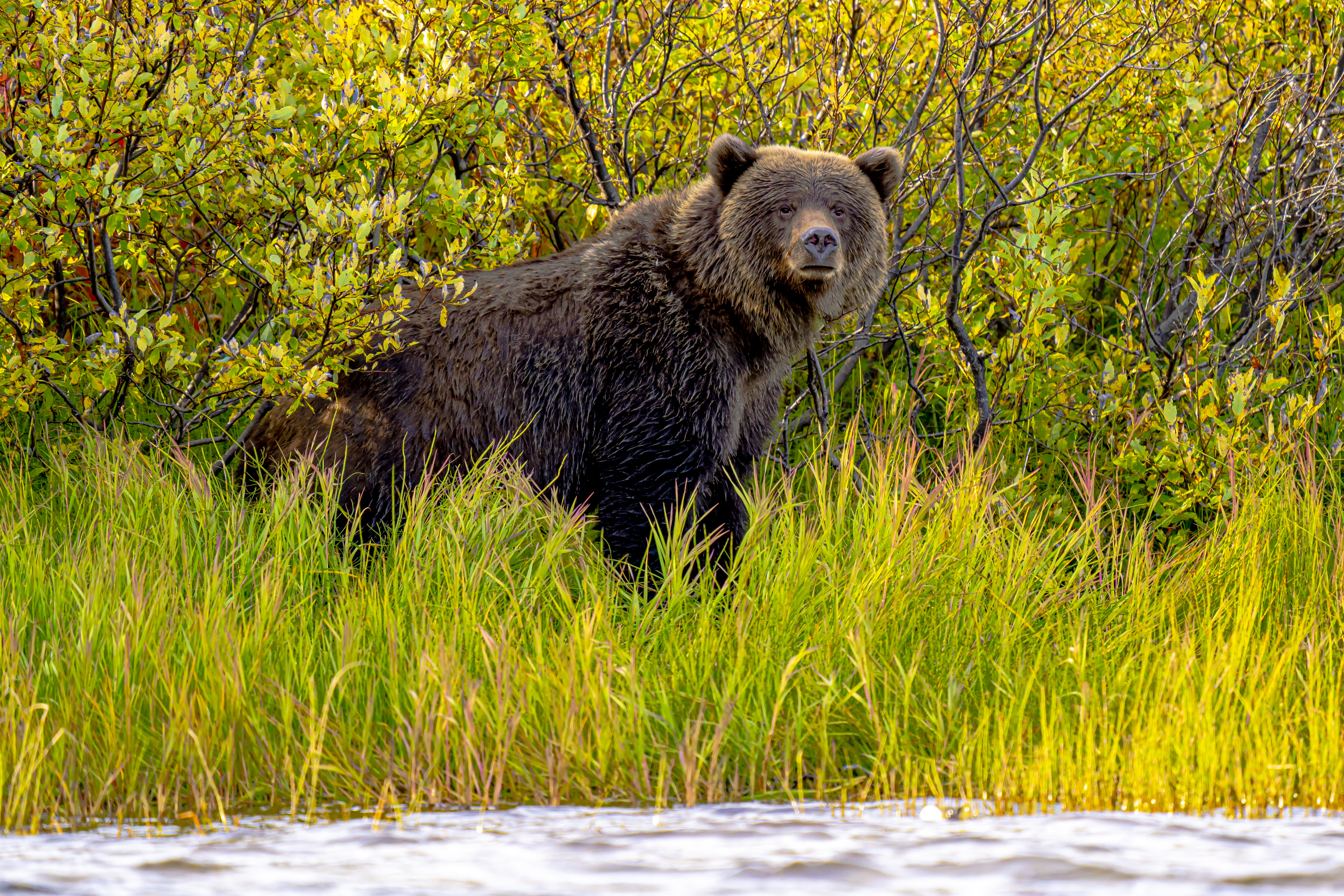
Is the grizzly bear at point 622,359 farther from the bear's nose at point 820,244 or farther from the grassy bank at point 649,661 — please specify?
the grassy bank at point 649,661

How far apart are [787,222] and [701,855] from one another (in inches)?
126

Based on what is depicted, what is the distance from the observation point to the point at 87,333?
22.8ft

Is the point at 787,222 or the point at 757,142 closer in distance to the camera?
the point at 787,222

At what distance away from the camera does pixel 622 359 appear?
557 centimetres

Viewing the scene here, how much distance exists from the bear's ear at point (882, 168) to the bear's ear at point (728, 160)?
0.49m

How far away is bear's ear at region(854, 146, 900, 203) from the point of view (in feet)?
19.1

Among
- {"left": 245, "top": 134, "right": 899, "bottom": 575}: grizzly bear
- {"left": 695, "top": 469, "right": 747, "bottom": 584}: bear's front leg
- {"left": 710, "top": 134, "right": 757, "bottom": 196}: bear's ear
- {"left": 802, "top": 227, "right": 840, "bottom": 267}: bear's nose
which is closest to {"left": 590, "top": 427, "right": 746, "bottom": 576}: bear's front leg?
{"left": 245, "top": 134, "right": 899, "bottom": 575}: grizzly bear

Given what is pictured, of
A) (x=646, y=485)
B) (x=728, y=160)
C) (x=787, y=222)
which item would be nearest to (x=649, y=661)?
(x=646, y=485)

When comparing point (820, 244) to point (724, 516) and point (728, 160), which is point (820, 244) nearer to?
point (728, 160)

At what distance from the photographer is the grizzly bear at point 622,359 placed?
18.0ft

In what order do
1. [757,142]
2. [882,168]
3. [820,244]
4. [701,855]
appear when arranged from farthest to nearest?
[757,142]
[882,168]
[820,244]
[701,855]

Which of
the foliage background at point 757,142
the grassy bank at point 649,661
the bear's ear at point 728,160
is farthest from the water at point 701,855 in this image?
the bear's ear at point 728,160

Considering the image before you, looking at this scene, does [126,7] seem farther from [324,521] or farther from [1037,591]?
[1037,591]

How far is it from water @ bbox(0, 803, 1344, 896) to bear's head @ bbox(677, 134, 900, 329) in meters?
2.74
